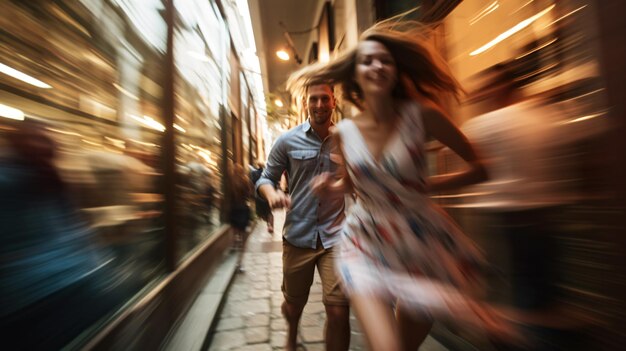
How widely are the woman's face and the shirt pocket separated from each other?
1045mm

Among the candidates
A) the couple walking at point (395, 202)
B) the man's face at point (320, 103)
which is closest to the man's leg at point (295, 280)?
the couple walking at point (395, 202)

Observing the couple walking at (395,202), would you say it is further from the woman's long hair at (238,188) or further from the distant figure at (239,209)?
the woman's long hair at (238,188)

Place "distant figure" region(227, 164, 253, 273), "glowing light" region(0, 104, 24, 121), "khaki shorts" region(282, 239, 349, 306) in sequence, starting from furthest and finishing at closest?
"distant figure" region(227, 164, 253, 273) < "khaki shorts" region(282, 239, 349, 306) < "glowing light" region(0, 104, 24, 121)

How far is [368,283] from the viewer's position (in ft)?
4.63

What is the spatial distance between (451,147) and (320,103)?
1297mm

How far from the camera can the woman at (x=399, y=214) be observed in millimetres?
1364

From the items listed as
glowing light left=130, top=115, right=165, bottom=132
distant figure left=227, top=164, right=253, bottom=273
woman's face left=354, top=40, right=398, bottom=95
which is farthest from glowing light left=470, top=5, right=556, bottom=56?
distant figure left=227, top=164, right=253, bottom=273

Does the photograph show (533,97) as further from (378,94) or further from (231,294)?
(231,294)

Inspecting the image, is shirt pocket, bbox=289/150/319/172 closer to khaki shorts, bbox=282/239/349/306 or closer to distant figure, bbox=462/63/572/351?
khaki shorts, bbox=282/239/349/306

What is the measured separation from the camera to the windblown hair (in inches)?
74.4

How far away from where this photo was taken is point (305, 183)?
2814 millimetres

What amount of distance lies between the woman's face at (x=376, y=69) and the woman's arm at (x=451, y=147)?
0.22 m

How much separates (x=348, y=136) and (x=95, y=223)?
5.69 ft

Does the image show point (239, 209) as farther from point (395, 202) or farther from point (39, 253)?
point (395, 202)
